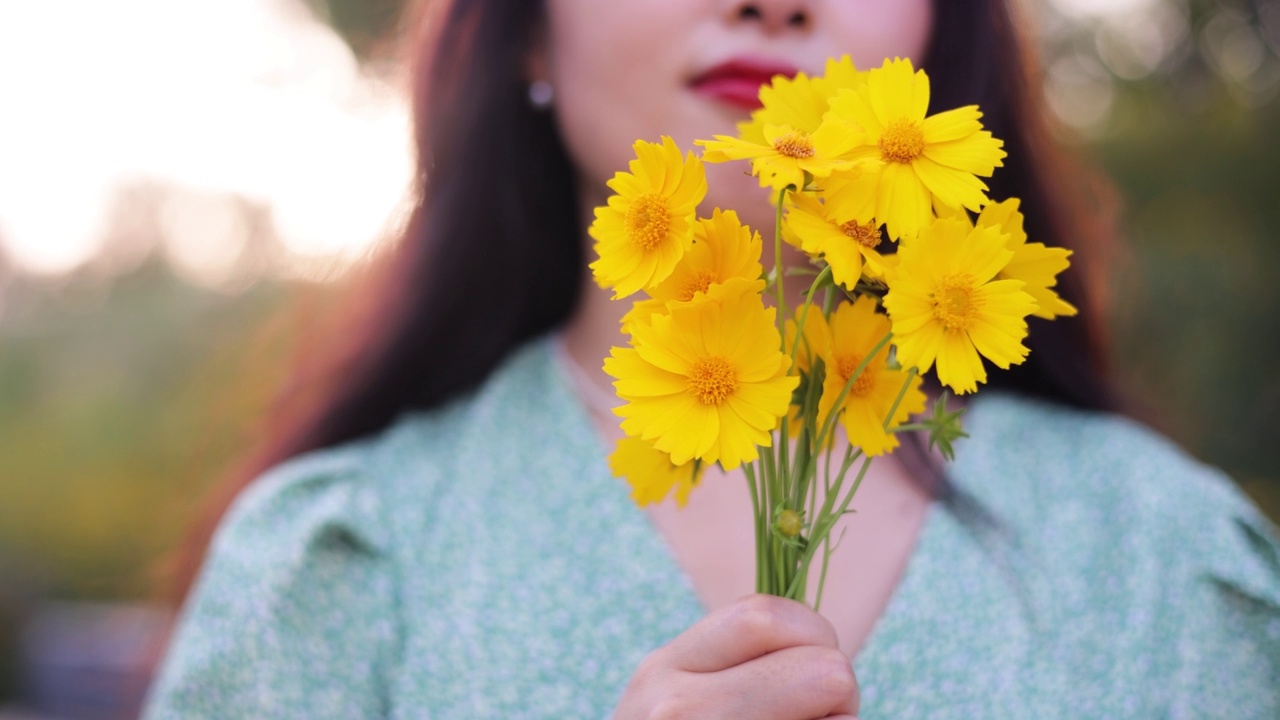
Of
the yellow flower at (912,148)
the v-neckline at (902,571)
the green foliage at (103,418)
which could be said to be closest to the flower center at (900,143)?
the yellow flower at (912,148)

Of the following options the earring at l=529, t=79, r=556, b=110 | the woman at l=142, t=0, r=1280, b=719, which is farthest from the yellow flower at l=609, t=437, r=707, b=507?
the earring at l=529, t=79, r=556, b=110

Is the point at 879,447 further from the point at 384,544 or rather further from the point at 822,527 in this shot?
the point at 384,544

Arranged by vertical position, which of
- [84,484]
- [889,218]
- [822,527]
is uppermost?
[84,484]

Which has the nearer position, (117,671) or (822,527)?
(822,527)

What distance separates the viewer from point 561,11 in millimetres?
964

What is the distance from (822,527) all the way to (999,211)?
0.56ft

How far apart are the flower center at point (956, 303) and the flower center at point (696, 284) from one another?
100 millimetres

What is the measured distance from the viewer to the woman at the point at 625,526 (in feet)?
2.79

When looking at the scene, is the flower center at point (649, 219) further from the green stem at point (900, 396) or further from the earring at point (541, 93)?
the earring at point (541, 93)

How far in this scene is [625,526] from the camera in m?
0.94

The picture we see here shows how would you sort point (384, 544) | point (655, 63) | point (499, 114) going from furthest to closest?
point (499, 114) < point (384, 544) < point (655, 63)

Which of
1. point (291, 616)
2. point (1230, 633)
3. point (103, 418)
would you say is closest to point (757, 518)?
point (291, 616)

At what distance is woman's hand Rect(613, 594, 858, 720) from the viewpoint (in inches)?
19.8

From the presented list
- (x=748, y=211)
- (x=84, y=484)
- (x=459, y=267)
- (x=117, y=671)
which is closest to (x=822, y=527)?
Result: (x=748, y=211)
